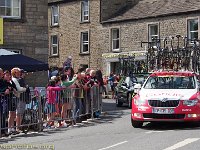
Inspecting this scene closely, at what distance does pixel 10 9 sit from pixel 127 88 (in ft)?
23.0

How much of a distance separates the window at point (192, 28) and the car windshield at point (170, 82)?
20222 mm

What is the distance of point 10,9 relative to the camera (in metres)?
25.7

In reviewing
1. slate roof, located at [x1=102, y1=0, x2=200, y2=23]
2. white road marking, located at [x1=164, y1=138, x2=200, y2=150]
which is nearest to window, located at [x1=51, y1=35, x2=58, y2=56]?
slate roof, located at [x1=102, y1=0, x2=200, y2=23]

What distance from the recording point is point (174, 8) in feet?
123

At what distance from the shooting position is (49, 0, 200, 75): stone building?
36.9m

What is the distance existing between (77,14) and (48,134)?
30384 mm

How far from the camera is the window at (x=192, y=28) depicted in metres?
35.9

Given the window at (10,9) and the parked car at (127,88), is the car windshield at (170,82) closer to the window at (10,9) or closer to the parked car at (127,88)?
the parked car at (127,88)

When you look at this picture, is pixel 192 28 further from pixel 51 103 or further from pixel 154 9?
pixel 51 103

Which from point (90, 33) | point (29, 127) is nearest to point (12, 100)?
point (29, 127)

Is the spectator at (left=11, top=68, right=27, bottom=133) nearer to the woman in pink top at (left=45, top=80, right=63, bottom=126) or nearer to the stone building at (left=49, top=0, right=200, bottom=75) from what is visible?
the woman in pink top at (left=45, top=80, right=63, bottom=126)

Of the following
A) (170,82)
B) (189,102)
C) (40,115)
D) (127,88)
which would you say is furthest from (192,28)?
(40,115)

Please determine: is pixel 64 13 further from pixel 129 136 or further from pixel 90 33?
pixel 129 136

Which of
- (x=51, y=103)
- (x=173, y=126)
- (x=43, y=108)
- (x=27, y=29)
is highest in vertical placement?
(x=27, y=29)
